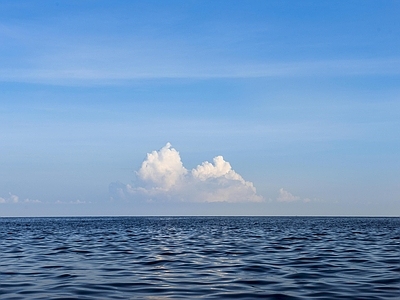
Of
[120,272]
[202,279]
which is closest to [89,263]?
[120,272]

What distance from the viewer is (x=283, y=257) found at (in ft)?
103

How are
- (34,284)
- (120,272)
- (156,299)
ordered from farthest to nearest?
1. (120,272)
2. (34,284)
3. (156,299)

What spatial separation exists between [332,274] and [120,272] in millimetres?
10065

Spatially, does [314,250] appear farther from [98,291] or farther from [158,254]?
[98,291]

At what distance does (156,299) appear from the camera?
59.0ft

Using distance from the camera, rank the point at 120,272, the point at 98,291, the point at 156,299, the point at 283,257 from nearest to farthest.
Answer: the point at 156,299 → the point at 98,291 → the point at 120,272 → the point at 283,257

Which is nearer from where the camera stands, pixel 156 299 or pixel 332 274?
pixel 156 299

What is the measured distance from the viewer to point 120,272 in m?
24.6

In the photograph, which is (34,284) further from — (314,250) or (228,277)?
(314,250)

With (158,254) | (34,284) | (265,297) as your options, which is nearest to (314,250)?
(158,254)

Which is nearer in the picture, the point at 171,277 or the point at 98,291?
the point at 98,291

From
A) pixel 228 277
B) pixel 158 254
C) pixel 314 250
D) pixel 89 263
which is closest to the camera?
pixel 228 277

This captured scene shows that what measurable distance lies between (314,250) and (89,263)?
1681 centimetres

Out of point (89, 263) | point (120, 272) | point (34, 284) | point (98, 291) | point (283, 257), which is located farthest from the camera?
point (283, 257)
